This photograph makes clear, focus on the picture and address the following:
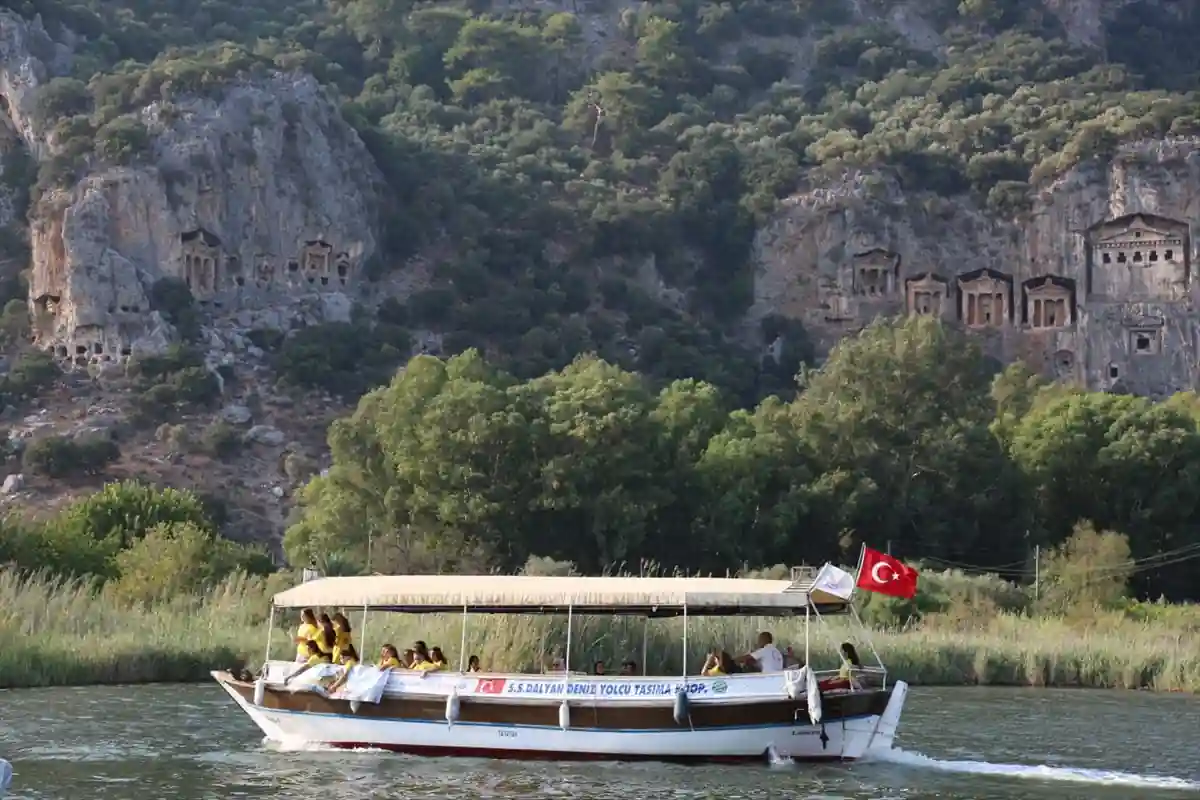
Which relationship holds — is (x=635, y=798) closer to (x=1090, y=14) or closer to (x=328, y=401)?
(x=328, y=401)

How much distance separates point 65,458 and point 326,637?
60521 mm

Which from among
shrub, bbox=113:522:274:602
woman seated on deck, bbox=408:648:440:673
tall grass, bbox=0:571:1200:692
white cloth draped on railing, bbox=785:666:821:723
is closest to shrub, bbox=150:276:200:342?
shrub, bbox=113:522:274:602

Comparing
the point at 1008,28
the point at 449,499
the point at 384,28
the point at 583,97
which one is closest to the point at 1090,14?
the point at 1008,28

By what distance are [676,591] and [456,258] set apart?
8704cm

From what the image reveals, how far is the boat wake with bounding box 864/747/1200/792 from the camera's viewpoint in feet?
104

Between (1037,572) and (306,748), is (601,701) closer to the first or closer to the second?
(306,748)

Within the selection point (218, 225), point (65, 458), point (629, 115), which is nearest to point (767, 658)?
point (65, 458)

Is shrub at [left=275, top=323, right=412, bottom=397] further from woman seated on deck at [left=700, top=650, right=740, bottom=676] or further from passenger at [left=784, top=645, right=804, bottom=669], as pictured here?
woman seated on deck at [left=700, top=650, right=740, bottom=676]

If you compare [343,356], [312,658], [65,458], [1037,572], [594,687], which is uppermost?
[343,356]

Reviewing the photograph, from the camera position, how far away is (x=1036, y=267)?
12094 centimetres

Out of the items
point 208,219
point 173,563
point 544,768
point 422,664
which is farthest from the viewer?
point 208,219

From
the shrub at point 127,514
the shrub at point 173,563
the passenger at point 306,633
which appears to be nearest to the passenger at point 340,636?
the passenger at point 306,633

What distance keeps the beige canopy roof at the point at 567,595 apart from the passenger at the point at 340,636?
0.65 metres

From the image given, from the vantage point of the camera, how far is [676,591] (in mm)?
32781
